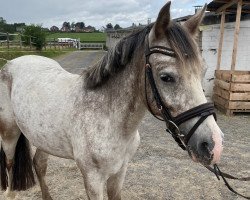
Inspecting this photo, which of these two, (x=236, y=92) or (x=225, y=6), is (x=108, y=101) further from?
(x=225, y=6)

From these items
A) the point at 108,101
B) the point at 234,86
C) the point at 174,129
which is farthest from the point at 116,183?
the point at 234,86

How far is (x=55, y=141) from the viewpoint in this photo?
2744 mm

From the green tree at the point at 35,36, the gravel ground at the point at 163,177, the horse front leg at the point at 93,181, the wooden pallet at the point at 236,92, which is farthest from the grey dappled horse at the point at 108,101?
the green tree at the point at 35,36

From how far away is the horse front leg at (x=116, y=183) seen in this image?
108 inches

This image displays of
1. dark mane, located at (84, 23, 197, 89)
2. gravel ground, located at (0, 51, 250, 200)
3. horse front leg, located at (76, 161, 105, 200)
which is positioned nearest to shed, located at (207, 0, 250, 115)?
gravel ground, located at (0, 51, 250, 200)

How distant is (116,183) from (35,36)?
31.0 meters

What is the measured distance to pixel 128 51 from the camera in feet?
7.16

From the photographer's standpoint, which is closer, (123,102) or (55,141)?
(123,102)

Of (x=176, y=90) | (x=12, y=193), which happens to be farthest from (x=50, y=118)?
(x=12, y=193)

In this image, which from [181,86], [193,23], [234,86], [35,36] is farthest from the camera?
[35,36]

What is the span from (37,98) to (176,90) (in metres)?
1.54

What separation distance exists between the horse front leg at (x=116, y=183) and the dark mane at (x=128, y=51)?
0.81 metres

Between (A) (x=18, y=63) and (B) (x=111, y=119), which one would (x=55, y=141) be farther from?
Answer: (A) (x=18, y=63)

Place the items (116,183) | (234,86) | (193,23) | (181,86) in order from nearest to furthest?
1. (181,86)
2. (193,23)
3. (116,183)
4. (234,86)
